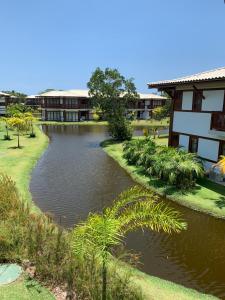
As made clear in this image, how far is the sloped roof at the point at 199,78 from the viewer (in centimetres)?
1691

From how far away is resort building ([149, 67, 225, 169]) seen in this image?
58.7 ft

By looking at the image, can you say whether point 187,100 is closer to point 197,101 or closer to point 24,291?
point 197,101

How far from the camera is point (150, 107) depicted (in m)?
77.9

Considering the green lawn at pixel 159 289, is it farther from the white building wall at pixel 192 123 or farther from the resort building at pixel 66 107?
the resort building at pixel 66 107

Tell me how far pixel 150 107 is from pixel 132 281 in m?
72.1

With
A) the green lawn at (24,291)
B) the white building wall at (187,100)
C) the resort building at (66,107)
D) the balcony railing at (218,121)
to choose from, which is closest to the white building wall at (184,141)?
the white building wall at (187,100)

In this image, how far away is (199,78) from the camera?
1864 cm

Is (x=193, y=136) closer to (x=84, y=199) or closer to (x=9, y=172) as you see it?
(x=84, y=199)

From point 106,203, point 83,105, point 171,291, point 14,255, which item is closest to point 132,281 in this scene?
point 171,291

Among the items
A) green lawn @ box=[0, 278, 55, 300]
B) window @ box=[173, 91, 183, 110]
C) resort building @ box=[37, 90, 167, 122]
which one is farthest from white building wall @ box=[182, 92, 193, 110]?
resort building @ box=[37, 90, 167, 122]

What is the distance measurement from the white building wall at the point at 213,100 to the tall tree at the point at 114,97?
18.1 m

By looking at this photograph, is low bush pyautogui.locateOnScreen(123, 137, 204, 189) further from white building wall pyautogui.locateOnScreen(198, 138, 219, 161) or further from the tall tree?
the tall tree

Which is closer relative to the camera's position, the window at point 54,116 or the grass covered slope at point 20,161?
the grass covered slope at point 20,161

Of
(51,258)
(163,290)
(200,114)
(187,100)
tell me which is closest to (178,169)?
(200,114)
